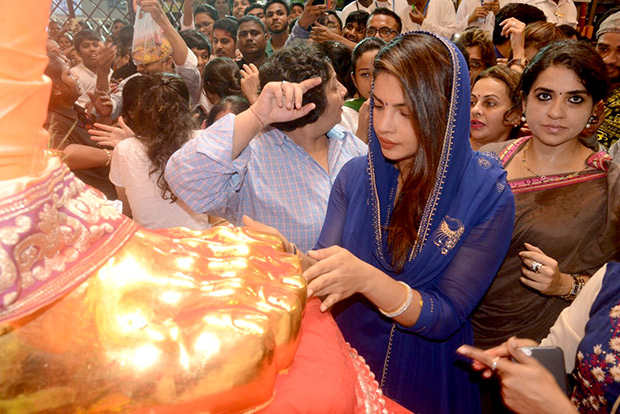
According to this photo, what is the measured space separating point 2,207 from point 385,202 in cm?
117

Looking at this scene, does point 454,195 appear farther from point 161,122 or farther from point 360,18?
point 360,18

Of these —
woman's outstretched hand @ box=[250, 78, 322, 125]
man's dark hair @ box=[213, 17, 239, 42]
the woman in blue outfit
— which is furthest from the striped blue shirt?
man's dark hair @ box=[213, 17, 239, 42]

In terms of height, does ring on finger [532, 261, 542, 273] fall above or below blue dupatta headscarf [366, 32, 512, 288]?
below

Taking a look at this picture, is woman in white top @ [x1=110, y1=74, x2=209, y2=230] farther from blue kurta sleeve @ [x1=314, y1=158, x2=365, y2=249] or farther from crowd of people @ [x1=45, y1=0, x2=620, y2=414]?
blue kurta sleeve @ [x1=314, y1=158, x2=365, y2=249]

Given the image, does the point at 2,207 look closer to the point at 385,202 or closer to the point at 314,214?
the point at 385,202

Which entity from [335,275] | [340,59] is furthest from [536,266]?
[340,59]

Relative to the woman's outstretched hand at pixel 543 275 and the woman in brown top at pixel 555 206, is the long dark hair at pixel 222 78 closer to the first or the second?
the woman in brown top at pixel 555 206

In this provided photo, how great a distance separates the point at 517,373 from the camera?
3.47 ft

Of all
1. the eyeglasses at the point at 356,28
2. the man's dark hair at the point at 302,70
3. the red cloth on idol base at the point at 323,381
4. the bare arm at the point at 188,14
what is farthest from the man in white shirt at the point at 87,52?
the red cloth on idol base at the point at 323,381

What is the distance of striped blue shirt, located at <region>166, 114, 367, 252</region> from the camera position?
1.62 m

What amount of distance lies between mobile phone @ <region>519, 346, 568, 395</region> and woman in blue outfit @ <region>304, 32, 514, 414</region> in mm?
307

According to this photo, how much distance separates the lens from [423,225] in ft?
4.75

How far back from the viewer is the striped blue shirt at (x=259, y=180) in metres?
1.62

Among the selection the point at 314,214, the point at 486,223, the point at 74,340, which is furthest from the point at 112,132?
the point at 74,340
